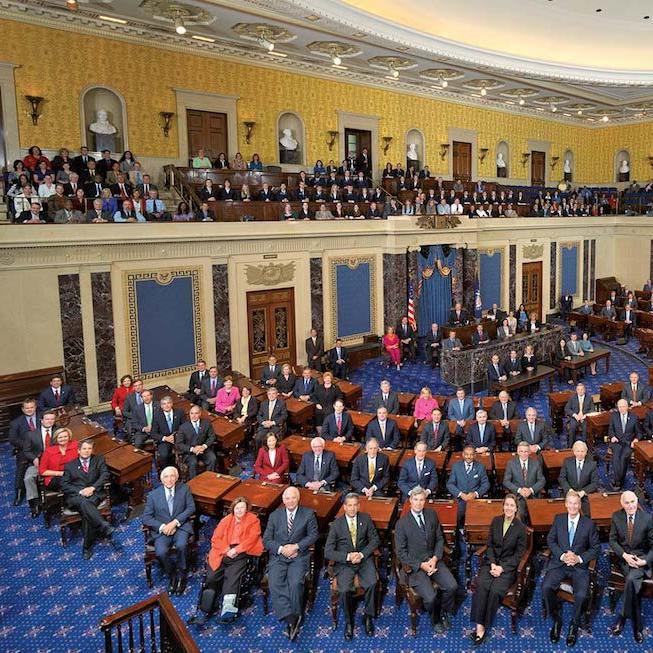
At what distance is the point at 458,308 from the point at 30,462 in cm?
1108

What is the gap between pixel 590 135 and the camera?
27531mm

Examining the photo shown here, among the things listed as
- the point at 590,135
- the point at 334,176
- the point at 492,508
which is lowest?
the point at 492,508

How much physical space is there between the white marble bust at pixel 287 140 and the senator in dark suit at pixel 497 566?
1398 centimetres

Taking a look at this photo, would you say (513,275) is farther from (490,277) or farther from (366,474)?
(366,474)

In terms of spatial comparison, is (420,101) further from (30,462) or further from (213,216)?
(30,462)

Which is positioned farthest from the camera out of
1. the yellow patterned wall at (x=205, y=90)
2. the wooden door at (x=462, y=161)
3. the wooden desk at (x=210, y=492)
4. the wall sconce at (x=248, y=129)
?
the wooden door at (x=462, y=161)

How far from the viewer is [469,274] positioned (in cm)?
1708

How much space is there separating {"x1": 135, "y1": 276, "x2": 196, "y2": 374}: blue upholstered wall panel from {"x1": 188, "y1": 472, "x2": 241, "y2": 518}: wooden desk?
572cm

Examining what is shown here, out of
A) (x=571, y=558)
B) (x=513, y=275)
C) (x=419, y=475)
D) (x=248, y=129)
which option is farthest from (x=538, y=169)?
(x=571, y=558)

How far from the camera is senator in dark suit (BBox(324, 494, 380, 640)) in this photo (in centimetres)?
525

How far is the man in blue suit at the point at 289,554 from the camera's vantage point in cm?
521

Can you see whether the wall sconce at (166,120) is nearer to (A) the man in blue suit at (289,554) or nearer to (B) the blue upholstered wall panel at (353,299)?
(B) the blue upholstered wall panel at (353,299)

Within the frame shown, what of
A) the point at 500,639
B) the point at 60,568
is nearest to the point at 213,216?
the point at 60,568

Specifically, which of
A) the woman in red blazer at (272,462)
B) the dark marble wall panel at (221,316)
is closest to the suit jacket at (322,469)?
the woman in red blazer at (272,462)
